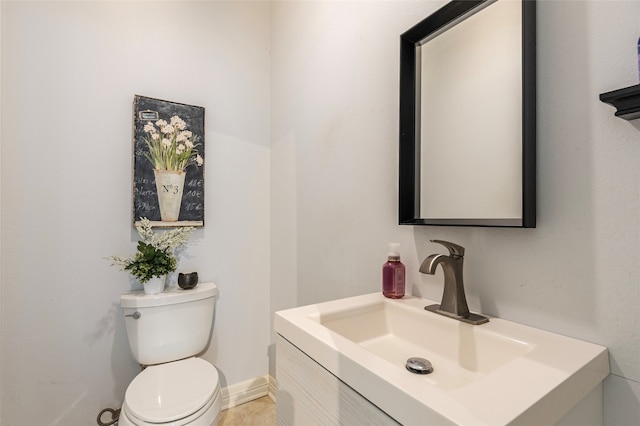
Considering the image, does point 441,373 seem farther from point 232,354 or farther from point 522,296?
point 232,354

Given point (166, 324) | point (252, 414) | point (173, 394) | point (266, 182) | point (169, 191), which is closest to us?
point (173, 394)

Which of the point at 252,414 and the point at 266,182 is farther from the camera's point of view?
the point at 266,182

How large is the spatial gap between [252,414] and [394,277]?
1.37 meters

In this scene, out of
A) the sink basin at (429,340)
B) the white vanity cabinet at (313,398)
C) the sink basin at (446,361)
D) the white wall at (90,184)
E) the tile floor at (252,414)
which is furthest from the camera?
the tile floor at (252,414)

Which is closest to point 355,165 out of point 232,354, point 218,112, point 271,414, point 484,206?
point 484,206

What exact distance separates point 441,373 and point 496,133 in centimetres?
63

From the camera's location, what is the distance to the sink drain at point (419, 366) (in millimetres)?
737

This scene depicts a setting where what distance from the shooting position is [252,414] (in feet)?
5.76

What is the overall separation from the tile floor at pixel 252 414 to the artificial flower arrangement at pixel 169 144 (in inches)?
54.7

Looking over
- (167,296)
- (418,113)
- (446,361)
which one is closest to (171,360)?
(167,296)

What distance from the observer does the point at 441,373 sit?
0.76m

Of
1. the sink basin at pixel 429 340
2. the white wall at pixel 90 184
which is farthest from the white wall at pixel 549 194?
the white wall at pixel 90 184

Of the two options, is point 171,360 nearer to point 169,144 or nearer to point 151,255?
point 151,255

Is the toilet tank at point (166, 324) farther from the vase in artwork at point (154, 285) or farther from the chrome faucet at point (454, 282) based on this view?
the chrome faucet at point (454, 282)
